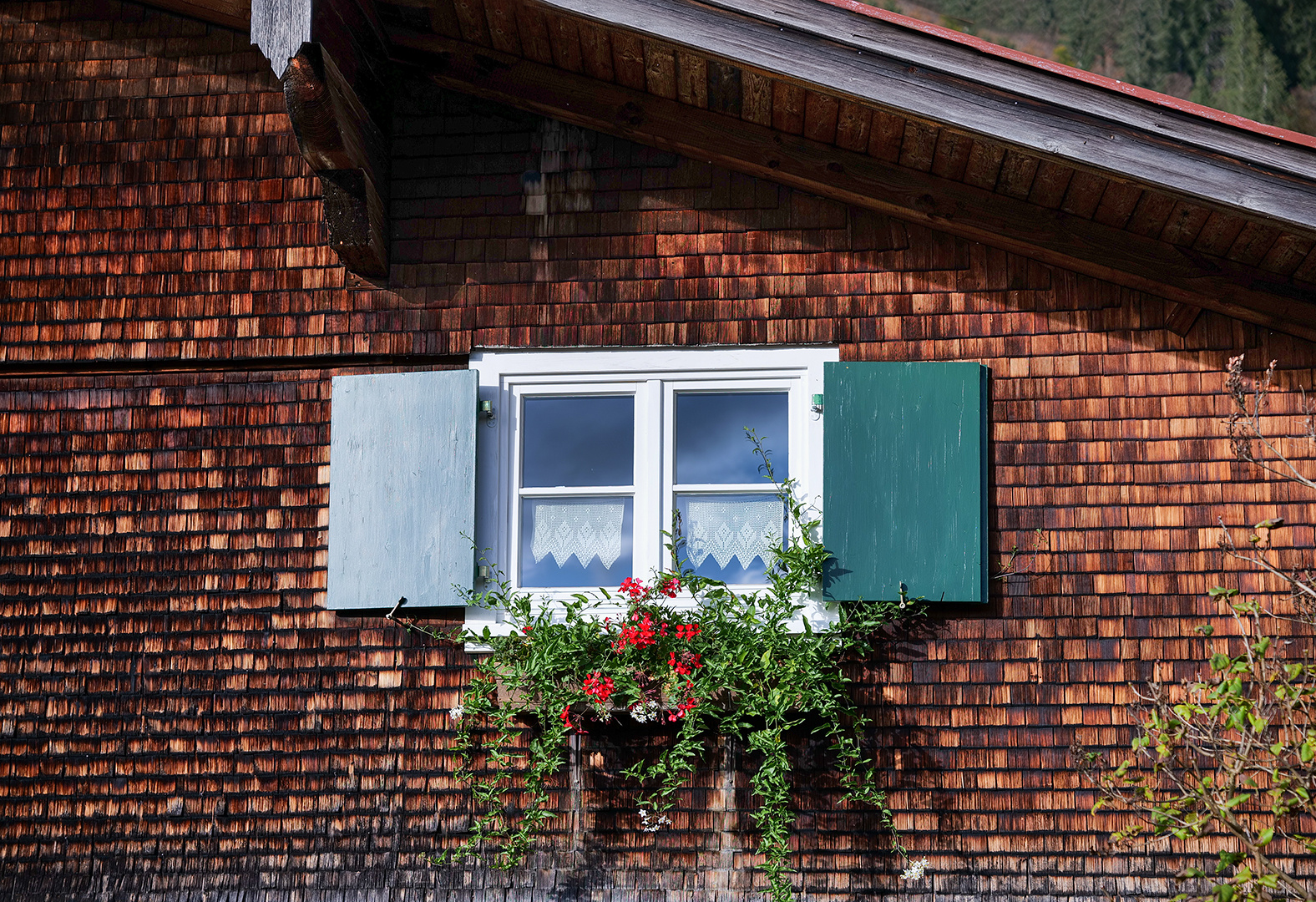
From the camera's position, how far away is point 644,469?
187 inches

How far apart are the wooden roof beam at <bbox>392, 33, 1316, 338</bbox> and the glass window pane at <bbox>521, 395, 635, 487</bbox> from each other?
107 cm

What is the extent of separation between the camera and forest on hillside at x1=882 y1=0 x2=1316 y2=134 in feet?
75.8

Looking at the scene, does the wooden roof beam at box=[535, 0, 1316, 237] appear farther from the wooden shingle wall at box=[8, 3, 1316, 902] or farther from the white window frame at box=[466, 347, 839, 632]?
the white window frame at box=[466, 347, 839, 632]

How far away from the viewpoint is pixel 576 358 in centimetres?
490

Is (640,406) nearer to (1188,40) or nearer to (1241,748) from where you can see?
(1241,748)

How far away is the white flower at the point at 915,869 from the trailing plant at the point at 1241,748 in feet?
2.10

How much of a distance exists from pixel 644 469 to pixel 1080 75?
2030 mm

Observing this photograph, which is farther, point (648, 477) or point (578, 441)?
point (578, 441)

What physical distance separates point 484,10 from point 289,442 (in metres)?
1.82

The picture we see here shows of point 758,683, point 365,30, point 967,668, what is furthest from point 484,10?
point 967,668

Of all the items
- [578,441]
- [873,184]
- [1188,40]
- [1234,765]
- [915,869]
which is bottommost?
[915,869]

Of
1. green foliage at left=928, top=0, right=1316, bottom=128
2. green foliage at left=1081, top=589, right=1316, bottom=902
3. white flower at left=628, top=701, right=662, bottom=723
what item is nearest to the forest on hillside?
green foliage at left=928, top=0, right=1316, bottom=128

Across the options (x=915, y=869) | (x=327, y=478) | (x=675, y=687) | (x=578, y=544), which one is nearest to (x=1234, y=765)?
(x=915, y=869)

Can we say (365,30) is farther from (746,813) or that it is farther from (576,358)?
(746,813)
